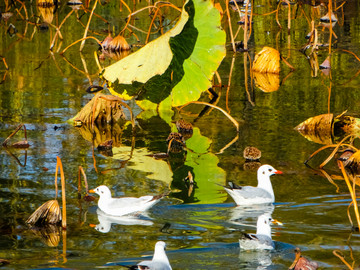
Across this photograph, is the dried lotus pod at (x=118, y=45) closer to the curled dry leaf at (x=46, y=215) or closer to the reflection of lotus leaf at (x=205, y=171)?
the reflection of lotus leaf at (x=205, y=171)

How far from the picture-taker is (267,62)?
1277 cm

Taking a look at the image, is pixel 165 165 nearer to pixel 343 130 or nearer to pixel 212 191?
pixel 212 191

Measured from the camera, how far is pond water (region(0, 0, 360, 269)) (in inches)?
218

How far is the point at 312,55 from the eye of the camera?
14359mm

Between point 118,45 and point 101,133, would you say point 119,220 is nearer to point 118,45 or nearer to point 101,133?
point 101,133

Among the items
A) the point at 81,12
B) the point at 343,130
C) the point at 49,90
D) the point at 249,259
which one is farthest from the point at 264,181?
the point at 81,12

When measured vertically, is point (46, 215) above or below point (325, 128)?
below

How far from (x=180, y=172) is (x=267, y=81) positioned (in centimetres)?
485

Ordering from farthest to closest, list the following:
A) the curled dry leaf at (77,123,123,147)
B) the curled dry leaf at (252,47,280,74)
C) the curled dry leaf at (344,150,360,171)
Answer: the curled dry leaf at (252,47,280,74) < the curled dry leaf at (77,123,123,147) < the curled dry leaf at (344,150,360,171)

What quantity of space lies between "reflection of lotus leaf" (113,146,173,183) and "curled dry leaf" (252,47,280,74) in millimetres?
4585

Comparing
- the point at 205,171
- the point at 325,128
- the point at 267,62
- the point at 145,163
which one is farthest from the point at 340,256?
the point at 267,62

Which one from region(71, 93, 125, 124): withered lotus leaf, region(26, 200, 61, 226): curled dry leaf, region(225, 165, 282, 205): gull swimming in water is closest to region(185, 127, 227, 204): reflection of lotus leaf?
region(225, 165, 282, 205): gull swimming in water

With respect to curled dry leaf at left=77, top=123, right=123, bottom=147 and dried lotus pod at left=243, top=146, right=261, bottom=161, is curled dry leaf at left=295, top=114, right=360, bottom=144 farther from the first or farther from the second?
curled dry leaf at left=77, top=123, right=123, bottom=147

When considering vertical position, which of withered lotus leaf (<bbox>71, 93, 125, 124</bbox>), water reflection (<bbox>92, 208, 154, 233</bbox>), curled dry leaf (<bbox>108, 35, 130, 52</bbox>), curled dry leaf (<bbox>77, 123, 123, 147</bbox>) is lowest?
water reflection (<bbox>92, 208, 154, 233</bbox>)
